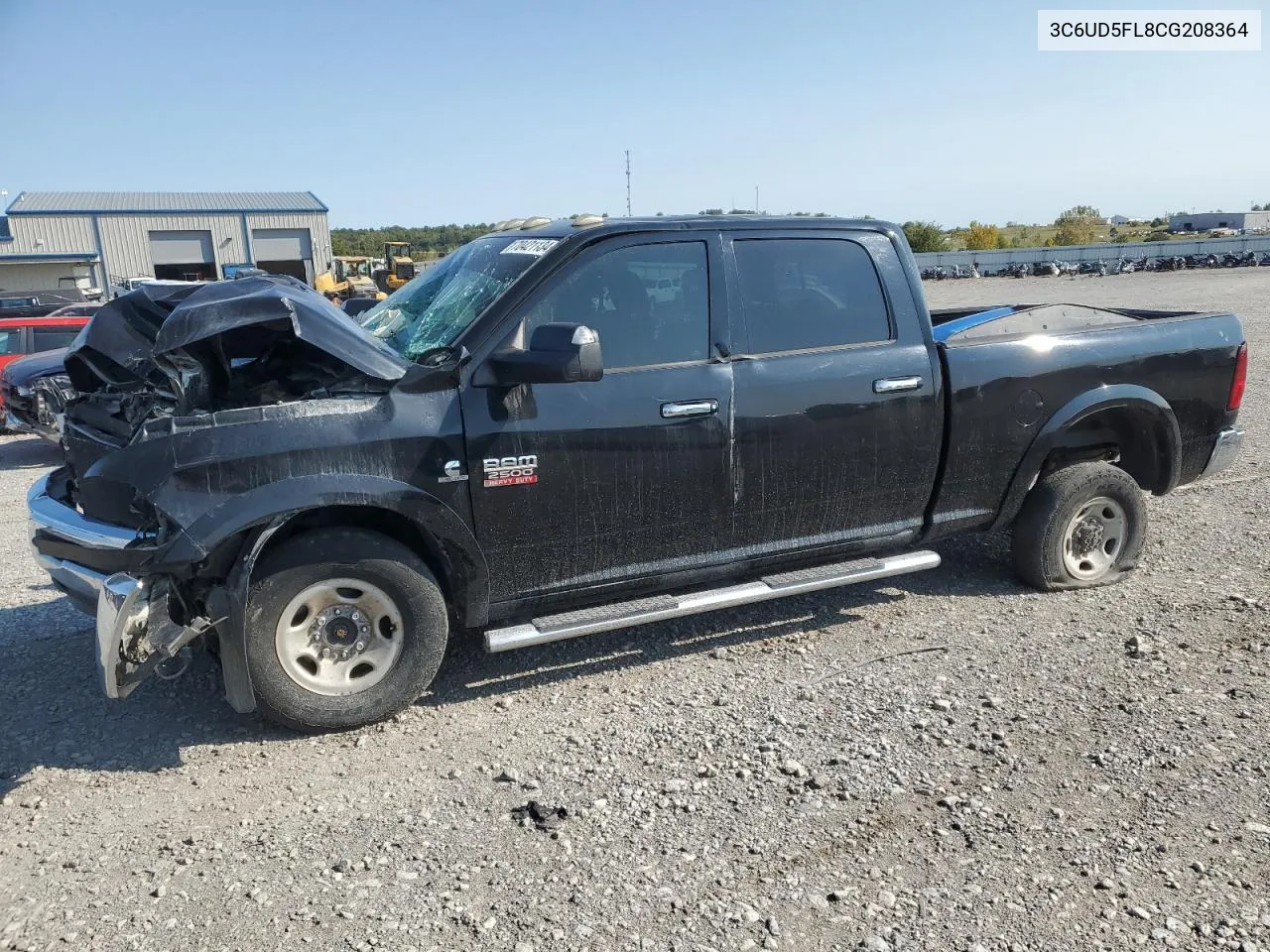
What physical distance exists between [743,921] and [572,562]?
1.77 metres

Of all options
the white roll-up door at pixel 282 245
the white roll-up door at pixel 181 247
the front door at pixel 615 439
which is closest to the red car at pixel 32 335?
the front door at pixel 615 439

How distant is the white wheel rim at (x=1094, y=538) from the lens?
17.5 ft

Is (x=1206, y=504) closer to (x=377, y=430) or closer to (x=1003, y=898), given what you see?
(x=1003, y=898)

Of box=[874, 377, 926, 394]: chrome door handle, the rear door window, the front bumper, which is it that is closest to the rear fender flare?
box=[874, 377, 926, 394]: chrome door handle

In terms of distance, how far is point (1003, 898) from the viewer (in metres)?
2.83

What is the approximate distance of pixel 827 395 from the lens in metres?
4.47

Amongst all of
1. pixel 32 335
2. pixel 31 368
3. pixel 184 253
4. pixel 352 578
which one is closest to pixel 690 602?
pixel 352 578

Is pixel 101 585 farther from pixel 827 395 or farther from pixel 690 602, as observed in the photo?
pixel 827 395

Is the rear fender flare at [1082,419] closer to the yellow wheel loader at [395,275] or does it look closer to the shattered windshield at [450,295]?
the shattered windshield at [450,295]

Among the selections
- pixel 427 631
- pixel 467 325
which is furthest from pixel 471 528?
pixel 467 325

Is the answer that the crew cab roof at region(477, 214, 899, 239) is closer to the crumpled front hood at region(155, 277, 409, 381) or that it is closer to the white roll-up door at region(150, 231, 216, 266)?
the crumpled front hood at region(155, 277, 409, 381)

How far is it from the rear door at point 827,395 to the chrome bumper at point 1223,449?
77.8 inches

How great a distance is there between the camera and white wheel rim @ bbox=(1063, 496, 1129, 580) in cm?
535

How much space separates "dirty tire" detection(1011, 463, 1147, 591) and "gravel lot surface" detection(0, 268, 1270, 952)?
0.70ft
